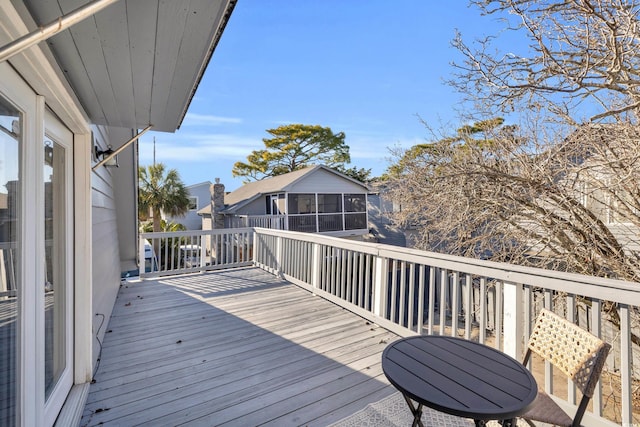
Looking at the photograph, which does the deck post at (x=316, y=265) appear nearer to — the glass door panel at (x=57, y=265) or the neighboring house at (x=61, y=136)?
the neighboring house at (x=61, y=136)

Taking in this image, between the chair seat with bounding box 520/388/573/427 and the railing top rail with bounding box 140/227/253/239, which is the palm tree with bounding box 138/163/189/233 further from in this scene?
the chair seat with bounding box 520/388/573/427

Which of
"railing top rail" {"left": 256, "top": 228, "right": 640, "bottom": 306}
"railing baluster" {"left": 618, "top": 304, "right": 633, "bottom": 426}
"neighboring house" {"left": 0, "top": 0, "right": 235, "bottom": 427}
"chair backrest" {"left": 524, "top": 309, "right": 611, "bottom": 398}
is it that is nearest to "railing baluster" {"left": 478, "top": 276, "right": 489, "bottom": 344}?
"railing top rail" {"left": 256, "top": 228, "right": 640, "bottom": 306}

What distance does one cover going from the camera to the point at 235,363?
2787mm

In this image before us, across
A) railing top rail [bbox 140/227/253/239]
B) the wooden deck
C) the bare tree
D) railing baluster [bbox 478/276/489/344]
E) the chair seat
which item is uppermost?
the bare tree

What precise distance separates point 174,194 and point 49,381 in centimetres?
1404

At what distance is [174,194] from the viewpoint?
14672 millimetres

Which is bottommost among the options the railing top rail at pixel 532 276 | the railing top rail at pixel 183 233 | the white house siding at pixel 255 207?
the railing top rail at pixel 532 276

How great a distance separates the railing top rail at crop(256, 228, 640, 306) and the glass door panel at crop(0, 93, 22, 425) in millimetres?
2711

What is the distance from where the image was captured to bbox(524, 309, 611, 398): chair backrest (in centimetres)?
136

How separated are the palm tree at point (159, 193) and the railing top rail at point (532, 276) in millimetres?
13378

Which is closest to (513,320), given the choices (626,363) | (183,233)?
(626,363)

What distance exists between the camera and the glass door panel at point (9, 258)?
1153 mm

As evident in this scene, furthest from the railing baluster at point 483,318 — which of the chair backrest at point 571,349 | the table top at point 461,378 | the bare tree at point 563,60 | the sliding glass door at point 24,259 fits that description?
the sliding glass door at point 24,259

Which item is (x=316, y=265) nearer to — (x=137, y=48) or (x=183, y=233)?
(x=183, y=233)
